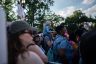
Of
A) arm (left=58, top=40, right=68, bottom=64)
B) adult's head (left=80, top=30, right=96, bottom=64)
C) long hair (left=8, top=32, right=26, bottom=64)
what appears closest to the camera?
adult's head (left=80, top=30, right=96, bottom=64)

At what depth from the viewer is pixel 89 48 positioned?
225 cm

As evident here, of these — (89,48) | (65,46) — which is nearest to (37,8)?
(65,46)

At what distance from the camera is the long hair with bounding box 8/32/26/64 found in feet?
9.85

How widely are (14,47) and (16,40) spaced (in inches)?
5.5

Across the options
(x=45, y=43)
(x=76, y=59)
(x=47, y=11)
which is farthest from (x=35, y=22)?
(x=76, y=59)

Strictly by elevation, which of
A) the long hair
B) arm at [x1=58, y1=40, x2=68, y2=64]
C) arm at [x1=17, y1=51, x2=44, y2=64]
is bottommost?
arm at [x1=58, y1=40, x2=68, y2=64]

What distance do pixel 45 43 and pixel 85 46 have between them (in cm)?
818

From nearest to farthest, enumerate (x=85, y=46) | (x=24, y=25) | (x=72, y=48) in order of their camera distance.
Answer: (x=85, y=46) → (x=24, y=25) → (x=72, y=48)

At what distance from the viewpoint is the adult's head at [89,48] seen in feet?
7.29

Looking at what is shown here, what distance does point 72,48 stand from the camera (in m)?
6.92

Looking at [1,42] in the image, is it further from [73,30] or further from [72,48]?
[73,30]

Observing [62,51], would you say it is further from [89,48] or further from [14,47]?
[89,48]

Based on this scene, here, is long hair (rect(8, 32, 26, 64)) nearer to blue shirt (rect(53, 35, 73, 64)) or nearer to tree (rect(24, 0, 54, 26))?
blue shirt (rect(53, 35, 73, 64))

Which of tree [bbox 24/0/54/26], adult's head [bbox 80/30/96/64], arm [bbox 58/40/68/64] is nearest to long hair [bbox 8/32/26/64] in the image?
adult's head [bbox 80/30/96/64]
